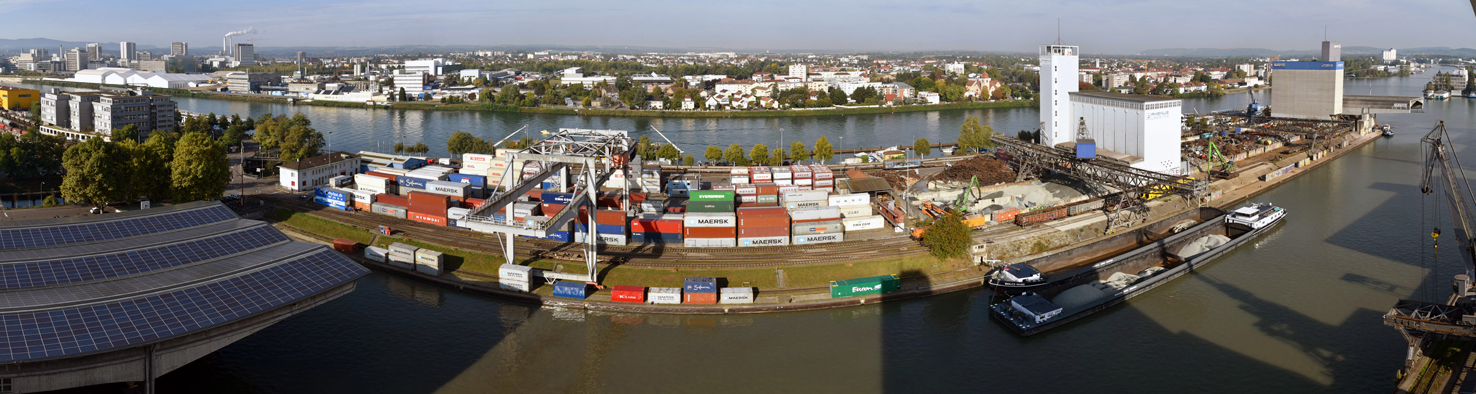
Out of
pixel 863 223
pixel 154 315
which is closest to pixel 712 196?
pixel 863 223

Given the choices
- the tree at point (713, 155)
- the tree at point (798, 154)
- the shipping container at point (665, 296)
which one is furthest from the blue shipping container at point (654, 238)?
the tree at point (798, 154)

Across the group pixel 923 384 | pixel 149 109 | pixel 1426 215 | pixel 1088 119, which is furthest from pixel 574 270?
pixel 149 109

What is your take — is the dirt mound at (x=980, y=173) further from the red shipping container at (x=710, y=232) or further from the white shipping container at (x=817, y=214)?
the red shipping container at (x=710, y=232)

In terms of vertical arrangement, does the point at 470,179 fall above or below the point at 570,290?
above

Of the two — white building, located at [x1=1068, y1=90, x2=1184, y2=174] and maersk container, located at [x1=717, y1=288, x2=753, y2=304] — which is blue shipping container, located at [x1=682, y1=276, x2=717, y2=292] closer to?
maersk container, located at [x1=717, y1=288, x2=753, y2=304]

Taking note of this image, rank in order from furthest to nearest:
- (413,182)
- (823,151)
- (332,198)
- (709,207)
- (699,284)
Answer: (823,151) < (413,182) < (332,198) < (709,207) < (699,284)

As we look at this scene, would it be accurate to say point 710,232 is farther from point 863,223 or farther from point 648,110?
point 648,110
